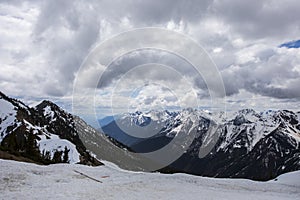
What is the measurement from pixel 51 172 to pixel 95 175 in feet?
17.6

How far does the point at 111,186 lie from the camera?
3344 centimetres

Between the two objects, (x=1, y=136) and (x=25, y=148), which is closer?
(x=25, y=148)

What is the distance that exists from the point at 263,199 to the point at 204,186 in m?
7.73

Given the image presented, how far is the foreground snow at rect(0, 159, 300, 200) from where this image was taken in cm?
2827

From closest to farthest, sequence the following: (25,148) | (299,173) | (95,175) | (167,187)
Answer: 1. (167,187)
2. (95,175)
3. (299,173)
4. (25,148)

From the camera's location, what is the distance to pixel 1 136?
577 ft

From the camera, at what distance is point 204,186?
38250 mm

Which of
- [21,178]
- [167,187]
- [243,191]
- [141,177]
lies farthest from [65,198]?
[243,191]

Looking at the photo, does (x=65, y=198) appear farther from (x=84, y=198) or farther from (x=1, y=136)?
(x=1, y=136)

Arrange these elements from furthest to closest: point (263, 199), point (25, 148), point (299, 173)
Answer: point (25, 148) → point (299, 173) → point (263, 199)

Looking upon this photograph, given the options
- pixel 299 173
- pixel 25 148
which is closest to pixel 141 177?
pixel 299 173

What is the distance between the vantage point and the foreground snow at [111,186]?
92.7 ft

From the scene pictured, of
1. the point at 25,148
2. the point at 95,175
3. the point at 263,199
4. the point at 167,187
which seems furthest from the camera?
the point at 25,148

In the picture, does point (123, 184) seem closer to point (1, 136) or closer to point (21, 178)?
point (21, 178)
